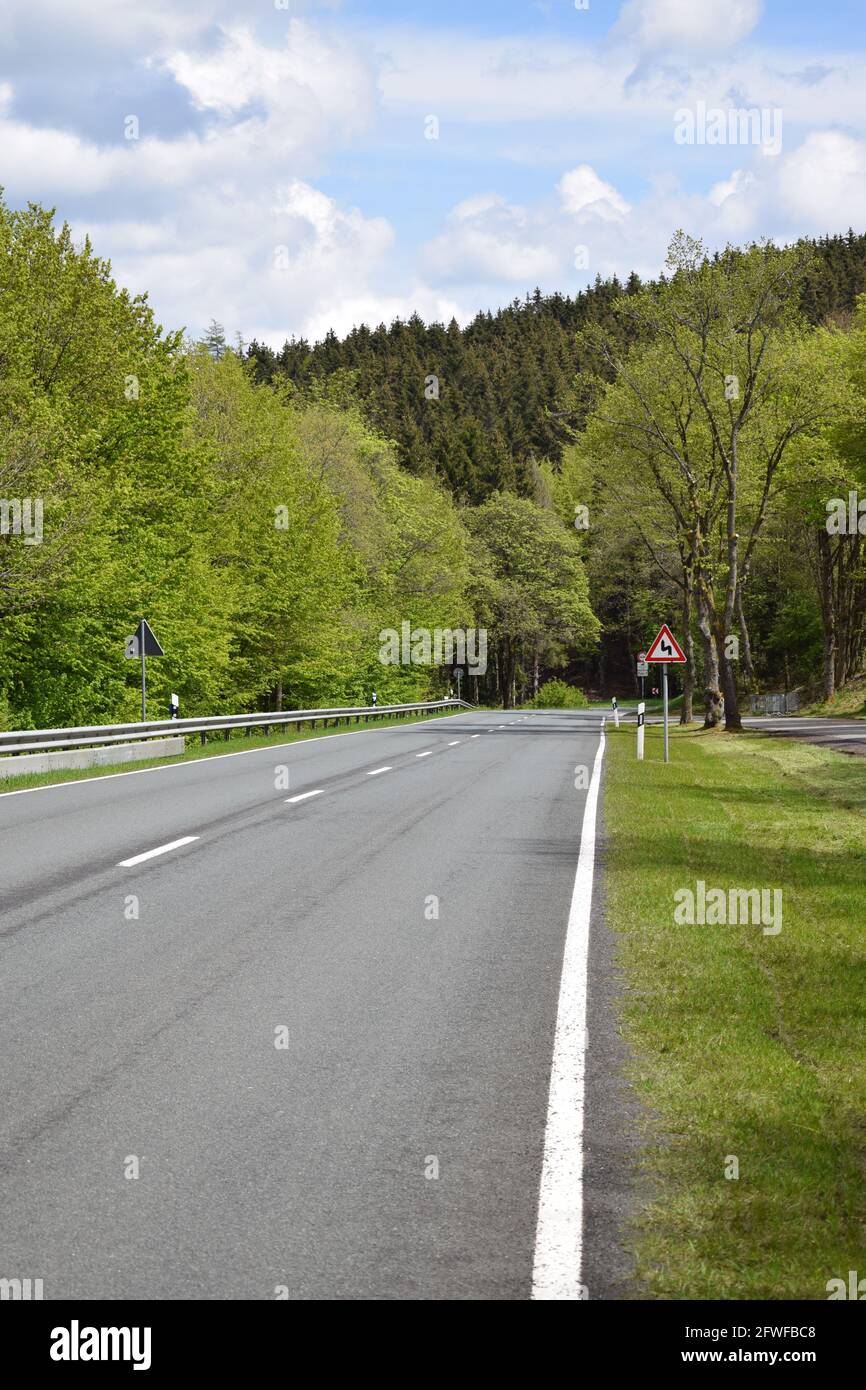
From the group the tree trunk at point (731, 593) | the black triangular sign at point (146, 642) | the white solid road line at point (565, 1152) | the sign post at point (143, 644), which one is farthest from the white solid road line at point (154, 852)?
the tree trunk at point (731, 593)

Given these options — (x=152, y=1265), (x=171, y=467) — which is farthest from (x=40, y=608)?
(x=152, y=1265)

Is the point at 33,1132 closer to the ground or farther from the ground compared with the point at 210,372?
closer to the ground

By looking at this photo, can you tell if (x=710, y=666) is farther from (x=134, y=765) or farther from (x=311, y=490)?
(x=134, y=765)

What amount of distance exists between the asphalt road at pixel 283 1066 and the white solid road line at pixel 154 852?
121 mm

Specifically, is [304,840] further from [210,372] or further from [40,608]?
[210,372]

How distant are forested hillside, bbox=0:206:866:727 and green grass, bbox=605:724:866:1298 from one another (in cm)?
2245

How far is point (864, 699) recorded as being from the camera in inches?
2099

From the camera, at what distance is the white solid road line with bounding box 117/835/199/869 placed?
1178cm

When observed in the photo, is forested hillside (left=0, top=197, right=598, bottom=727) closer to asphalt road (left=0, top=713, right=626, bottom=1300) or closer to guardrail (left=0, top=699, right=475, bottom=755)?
guardrail (left=0, top=699, right=475, bottom=755)

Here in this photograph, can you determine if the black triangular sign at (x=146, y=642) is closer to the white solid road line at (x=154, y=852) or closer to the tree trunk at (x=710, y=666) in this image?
the white solid road line at (x=154, y=852)

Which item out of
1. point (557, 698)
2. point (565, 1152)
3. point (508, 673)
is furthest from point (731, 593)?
point (508, 673)

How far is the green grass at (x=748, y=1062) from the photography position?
13.1ft

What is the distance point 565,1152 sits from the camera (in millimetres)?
4859
